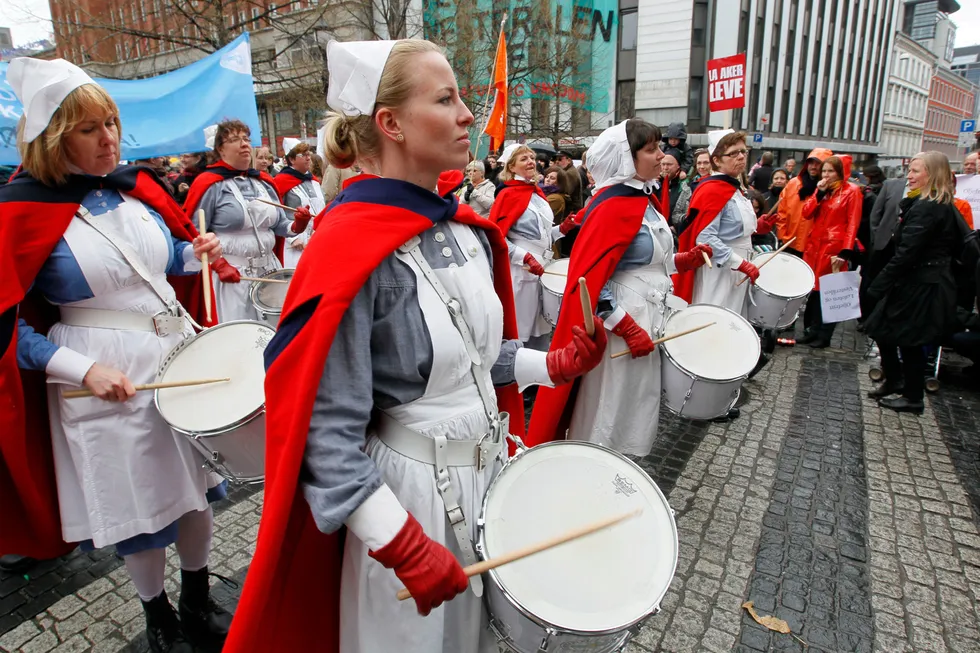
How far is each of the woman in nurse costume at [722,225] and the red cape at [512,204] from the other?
1.66 m

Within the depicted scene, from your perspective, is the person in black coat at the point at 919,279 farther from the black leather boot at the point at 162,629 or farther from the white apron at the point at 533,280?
the black leather boot at the point at 162,629

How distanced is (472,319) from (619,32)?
37.4 m

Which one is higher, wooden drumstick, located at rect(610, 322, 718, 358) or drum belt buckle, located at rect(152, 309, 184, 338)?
drum belt buckle, located at rect(152, 309, 184, 338)

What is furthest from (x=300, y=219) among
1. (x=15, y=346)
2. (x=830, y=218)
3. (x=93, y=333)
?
(x=830, y=218)

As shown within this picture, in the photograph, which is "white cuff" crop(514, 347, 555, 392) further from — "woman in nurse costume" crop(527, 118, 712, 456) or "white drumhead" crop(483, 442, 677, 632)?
"woman in nurse costume" crop(527, 118, 712, 456)

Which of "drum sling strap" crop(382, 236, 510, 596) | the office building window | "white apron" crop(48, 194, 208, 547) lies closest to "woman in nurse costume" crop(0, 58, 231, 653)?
"white apron" crop(48, 194, 208, 547)

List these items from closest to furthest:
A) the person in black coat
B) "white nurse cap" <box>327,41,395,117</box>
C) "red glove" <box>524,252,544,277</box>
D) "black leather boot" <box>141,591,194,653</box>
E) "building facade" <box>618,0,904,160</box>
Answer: "white nurse cap" <box>327,41,395,117</box> < "black leather boot" <box>141,591,194,653</box> < the person in black coat < "red glove" <box>524,252,544,277</box> < "building facade" <box>618,0,904,160</box>

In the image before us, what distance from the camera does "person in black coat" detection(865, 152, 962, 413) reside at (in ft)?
16.5

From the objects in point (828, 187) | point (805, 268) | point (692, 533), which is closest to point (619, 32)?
point (828, 187)

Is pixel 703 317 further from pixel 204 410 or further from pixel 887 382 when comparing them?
pixel 887 382

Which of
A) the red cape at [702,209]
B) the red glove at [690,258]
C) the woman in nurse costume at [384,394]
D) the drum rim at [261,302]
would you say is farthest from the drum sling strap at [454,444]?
the red cape at [702,209]

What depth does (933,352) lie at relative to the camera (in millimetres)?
6770

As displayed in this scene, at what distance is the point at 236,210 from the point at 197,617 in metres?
3.32

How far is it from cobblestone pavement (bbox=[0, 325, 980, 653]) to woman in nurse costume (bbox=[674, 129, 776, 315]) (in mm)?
1161
